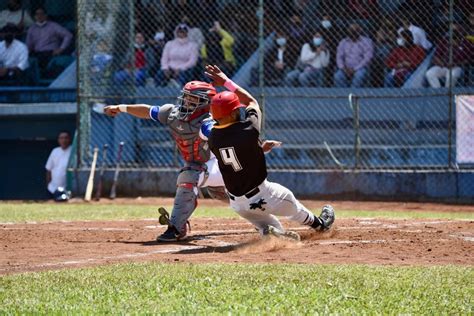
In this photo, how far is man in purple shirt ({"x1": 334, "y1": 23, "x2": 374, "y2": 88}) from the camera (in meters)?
16.7

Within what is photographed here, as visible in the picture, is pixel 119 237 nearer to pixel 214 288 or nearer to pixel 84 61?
pixel 214 288

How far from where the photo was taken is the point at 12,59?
66.5ft

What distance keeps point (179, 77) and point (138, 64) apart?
42.4 inches

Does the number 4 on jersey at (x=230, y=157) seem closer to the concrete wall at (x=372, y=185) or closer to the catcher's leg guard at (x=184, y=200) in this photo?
the catcher's leg guard at (x=184, y=200)

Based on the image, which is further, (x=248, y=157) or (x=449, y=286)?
(x=248, y=157)

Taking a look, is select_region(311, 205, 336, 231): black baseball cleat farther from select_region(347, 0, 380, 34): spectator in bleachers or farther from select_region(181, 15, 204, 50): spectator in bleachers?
select_region(181, 15, 204, 50): spectator in bleachers

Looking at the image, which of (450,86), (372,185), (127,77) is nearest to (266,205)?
(450,86)

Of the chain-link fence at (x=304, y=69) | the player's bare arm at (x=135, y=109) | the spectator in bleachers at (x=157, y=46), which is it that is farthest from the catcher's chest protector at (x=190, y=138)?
the spectator in bleachers at (x=157, y=46)

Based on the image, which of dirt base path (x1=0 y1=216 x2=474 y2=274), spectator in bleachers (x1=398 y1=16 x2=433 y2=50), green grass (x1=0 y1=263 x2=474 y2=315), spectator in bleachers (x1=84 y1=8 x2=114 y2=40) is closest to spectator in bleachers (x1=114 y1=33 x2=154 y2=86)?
spectator in bleachers (x1=84 y1=8 x2=114 y2=40)

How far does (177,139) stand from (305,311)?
419 centimetres

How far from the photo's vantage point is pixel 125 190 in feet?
56.2

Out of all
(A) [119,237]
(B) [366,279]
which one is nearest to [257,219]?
(A) [119,237]

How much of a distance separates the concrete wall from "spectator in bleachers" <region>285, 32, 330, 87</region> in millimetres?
2088

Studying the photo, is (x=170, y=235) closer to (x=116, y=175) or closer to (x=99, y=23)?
(x=116, y=175)
